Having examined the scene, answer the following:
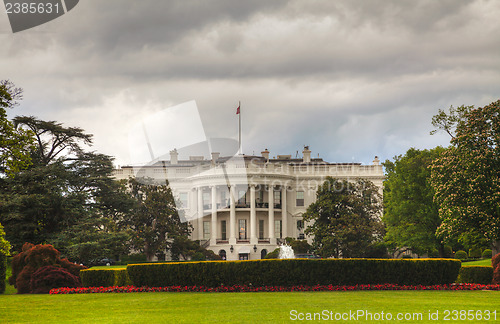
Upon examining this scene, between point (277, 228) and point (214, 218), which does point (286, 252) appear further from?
point (214, 218)

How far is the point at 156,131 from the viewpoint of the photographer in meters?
25.8

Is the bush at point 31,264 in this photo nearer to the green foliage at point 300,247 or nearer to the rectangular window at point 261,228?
the green foliage at point 300,247

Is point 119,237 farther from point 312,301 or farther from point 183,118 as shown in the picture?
point 312,301

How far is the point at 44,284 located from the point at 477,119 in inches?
963

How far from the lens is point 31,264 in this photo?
2620 centimetres

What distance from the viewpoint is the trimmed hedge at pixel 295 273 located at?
24109 millimetres

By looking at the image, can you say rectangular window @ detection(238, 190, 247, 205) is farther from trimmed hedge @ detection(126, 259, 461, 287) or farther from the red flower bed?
the red flower bed

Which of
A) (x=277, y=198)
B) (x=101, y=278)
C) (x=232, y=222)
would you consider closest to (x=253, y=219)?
(x=232, y=222)

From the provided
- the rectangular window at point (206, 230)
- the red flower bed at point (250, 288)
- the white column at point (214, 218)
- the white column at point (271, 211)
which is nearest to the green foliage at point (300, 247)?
the white column at point (271, 211)

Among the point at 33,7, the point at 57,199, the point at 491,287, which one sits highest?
the point at 33,7

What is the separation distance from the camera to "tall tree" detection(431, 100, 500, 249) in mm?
32906

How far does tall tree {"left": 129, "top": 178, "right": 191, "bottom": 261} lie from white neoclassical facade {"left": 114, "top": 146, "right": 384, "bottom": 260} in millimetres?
6692

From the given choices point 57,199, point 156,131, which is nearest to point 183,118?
point 156,131

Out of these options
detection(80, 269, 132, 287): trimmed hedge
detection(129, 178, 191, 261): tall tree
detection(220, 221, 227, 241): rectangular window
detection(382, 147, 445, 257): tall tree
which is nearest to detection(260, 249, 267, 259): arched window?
detection(220, 221, 227, 241): rectangular window
